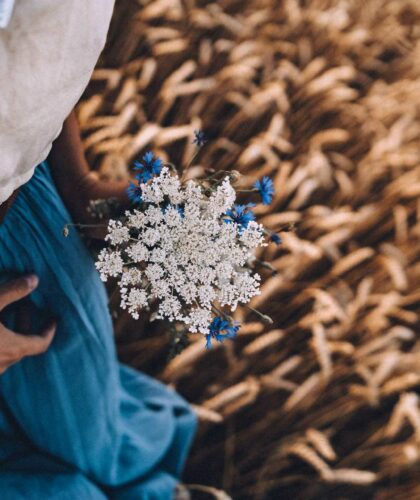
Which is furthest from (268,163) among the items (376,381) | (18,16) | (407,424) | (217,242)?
(18,16)

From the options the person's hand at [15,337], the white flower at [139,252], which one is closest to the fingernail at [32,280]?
the person's hand at [15,337]

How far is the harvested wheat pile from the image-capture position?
4.99 feet

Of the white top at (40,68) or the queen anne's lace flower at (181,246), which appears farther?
the queen anne's lace flower at (181,246)

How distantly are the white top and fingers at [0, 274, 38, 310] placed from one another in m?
0.22

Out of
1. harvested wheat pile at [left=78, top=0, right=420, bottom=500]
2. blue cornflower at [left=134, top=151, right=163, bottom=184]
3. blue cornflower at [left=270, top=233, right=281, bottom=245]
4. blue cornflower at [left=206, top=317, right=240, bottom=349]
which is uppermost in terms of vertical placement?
blue cornflower at [left=134, top=151, right=163, bottom=184]

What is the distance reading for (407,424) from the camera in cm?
158

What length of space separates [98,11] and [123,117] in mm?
1031

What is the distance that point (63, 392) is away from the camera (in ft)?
3.32

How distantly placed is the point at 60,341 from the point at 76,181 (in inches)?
11.1

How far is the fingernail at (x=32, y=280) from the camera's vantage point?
84cm

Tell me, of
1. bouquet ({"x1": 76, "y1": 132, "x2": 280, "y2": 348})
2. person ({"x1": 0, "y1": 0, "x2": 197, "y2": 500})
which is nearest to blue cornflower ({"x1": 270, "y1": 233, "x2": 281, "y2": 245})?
bouquet ({"x1": 76, "y1": 132, "x2": 280, "y2": 348})

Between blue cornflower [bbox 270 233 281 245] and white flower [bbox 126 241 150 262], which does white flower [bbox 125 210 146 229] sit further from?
blue cornflower [bbox 270 233 281 245]

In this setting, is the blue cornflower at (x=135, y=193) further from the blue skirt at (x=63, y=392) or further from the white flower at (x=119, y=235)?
the blue skirt at (x=63, y=392)

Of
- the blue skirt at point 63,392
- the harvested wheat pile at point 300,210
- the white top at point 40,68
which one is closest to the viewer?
the white top at point 40,68
